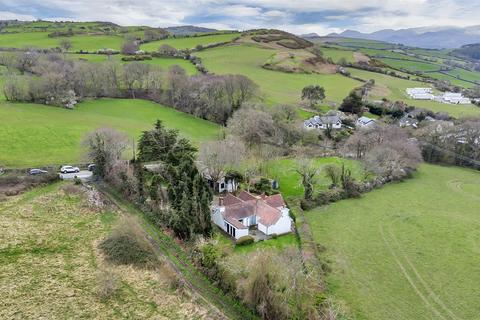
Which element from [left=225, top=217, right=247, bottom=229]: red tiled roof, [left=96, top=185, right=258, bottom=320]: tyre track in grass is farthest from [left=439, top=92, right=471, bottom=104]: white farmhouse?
[left=96, top=185, right=258, bottom=320]: tyre track in grass

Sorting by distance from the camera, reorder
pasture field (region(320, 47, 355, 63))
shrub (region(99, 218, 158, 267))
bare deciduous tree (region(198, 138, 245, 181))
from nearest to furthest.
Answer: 1. shrub (region(99, 218, 158, 267))
2. bare deciduous tree (region(198, 138, 245, 181))
3. pasture field (region(320, 47, 355, 63))

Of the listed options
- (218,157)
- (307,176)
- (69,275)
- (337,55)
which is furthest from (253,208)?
(337,55)

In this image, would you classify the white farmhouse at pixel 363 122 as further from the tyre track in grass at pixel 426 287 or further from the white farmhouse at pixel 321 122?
the tyre track in grass at pixel 426 287

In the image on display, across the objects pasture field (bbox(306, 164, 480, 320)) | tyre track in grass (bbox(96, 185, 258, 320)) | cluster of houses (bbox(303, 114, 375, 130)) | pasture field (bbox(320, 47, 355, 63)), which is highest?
pasture field (bbox(320, 47, 355, 63))

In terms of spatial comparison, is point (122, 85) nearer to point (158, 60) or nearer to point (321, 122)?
point (158, 60)

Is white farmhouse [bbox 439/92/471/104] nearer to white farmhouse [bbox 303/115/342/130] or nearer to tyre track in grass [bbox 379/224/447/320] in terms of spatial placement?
white farmhouse [bbox 303/115/342/130]

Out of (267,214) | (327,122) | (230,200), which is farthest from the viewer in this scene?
(327,122)

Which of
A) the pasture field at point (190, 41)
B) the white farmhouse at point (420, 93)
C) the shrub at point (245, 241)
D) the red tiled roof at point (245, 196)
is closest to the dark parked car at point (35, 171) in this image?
the red tiled roof at point (245, 196)
